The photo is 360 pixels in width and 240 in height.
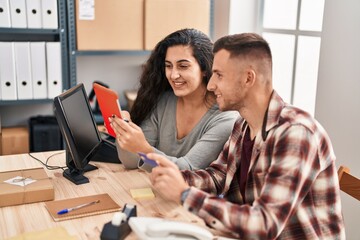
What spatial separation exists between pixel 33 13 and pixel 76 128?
4.87ft

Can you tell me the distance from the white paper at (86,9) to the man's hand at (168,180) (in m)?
1.94

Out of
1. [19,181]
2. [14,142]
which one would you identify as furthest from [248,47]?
[14,142]

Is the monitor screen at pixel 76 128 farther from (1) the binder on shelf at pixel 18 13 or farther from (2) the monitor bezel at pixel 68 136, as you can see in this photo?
(1) the binder on shelf at pixel 18 13

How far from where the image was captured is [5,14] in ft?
8.84

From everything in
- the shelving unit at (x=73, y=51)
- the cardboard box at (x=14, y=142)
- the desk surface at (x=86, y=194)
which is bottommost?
the cardboard box at (x=14, y=142)

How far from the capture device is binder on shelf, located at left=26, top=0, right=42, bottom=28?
2.73 meters

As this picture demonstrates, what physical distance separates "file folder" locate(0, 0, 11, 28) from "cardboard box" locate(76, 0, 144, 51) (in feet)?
1.43

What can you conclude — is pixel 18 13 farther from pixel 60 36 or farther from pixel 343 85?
pixel 343 85

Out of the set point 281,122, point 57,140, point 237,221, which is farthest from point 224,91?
point 57,140

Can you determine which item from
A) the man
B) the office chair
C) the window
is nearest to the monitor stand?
the man

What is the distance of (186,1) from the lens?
3129 mm

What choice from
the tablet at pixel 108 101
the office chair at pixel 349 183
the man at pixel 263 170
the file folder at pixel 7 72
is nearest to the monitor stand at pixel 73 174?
the tablet at pixel 108 101

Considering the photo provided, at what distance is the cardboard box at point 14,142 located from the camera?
2846 millimetres

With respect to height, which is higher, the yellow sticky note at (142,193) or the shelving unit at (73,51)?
the shelving unit at (73,51)
